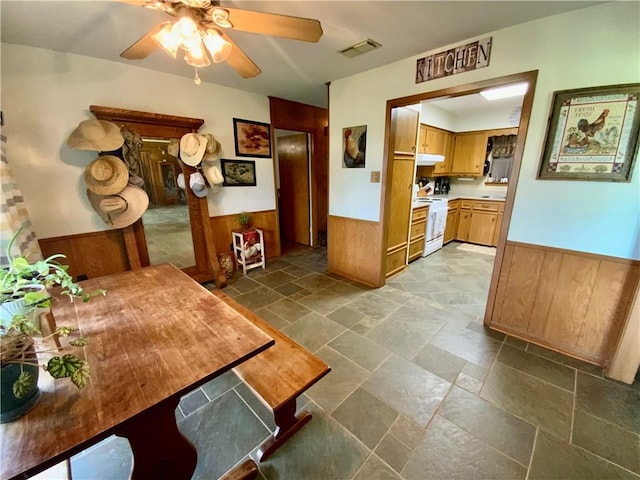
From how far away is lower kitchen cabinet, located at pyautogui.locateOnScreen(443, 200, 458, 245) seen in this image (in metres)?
4.80

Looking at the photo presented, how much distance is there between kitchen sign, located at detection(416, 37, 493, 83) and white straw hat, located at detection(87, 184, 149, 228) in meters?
2.96

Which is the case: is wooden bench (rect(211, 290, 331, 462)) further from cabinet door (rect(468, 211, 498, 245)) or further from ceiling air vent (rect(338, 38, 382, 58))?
cabinet door (rect(468, 211, 498, 245))

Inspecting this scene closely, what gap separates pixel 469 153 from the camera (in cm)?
496

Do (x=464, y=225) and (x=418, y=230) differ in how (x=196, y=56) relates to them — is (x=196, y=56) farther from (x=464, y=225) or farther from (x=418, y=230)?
(x=464, y=225)

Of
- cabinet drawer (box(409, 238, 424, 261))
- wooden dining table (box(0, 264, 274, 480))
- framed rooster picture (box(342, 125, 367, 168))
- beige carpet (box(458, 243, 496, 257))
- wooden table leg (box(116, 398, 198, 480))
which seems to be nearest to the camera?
wooden dining table (box(0, 264, 274, 480))

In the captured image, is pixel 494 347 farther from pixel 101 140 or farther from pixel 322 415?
pixel 101 140

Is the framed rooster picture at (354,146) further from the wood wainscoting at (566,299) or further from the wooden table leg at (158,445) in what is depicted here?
the wooden table leg at (158,445)

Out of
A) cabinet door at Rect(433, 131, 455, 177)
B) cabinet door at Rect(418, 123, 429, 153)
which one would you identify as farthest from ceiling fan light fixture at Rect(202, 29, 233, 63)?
cabinet door at Rect(433, 131, 455, 177)

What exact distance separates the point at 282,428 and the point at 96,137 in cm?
277

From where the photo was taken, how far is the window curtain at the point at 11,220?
177cm

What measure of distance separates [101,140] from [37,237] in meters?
1.06

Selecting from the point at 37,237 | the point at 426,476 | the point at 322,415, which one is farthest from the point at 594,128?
the point at 37,237

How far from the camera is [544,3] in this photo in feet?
5.36

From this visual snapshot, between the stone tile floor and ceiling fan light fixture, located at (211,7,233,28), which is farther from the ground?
ceiling fan light fixture, located at (211,7,233,28)
